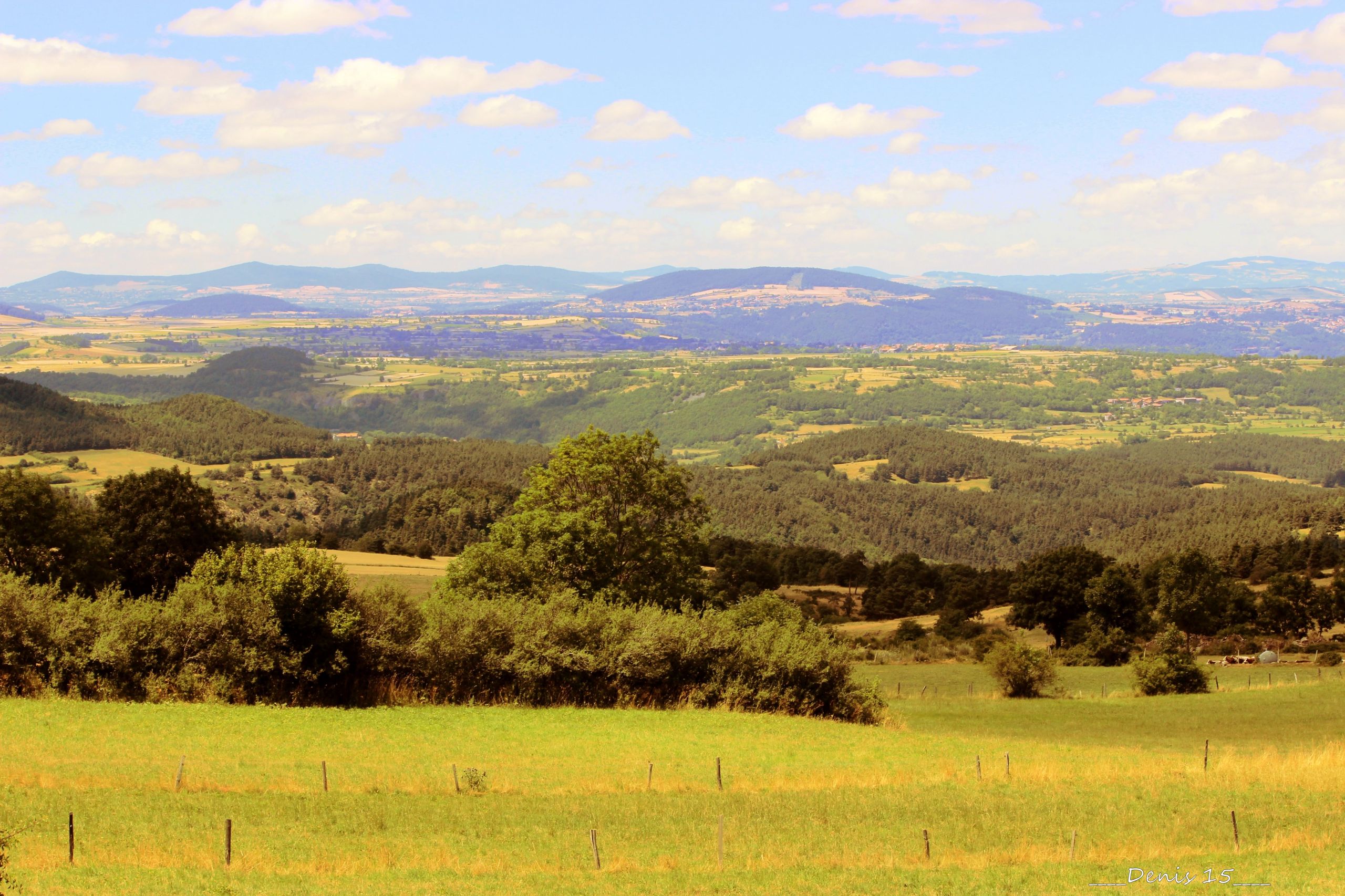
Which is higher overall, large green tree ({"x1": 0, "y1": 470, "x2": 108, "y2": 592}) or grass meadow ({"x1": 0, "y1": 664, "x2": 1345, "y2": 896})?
A: large green tree ({"x1": 0, "y1": 470, "x2": 108, "y2": 592})

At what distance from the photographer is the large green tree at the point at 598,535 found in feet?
165

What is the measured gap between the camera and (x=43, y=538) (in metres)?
51.7

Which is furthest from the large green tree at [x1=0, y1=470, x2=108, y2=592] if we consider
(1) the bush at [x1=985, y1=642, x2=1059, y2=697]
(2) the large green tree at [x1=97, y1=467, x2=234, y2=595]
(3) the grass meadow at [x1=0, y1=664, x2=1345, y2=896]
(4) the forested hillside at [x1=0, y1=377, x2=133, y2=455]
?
(4) the forested hillside at [x1=0, y1=377, x2=133, y2=455]

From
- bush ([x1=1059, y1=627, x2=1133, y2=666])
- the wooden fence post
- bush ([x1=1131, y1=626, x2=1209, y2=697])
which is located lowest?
bush ([x1=1059, y1=627, x2=1133, y2=666])

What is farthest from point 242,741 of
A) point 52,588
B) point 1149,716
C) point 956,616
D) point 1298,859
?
point 956,616

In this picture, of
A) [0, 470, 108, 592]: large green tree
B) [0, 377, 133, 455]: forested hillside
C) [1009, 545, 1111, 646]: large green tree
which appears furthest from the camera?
[0, 377, 133, 455]: forested hillside

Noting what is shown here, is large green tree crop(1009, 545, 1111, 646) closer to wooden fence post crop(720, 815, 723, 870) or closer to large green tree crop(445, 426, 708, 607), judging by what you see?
large green tree crop(445, 426, 708, 607)

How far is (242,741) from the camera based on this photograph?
32.7 m

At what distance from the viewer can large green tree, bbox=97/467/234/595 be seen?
192 ft

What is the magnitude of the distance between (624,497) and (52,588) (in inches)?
964

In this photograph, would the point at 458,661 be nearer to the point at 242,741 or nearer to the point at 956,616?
the point at 242,741

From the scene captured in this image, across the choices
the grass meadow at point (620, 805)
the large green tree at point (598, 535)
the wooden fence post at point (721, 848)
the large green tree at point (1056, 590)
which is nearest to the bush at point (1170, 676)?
the grass meadow at point (620, 805)

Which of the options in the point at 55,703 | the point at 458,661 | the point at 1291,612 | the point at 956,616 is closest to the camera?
the point at 55,703

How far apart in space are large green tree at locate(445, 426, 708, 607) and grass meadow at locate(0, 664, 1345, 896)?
10.6 meters
